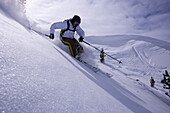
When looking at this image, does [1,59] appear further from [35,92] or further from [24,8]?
[24,8]

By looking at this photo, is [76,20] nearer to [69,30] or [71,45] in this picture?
[69,30]

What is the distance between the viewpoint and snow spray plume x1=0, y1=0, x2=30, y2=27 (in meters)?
3.79

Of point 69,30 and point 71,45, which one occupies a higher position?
point 69,30

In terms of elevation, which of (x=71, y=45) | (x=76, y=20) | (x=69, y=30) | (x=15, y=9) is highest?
(x=15, y=9)

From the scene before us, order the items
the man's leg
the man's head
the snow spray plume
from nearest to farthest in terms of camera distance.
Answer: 1. the snow spray plume
2. the man's head
3. the man's leg

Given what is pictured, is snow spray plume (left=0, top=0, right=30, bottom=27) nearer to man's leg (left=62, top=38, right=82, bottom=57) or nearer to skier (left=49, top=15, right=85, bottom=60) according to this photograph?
skier (left=49, top=15, right=85, bottom=60)

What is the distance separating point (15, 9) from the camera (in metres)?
4.24

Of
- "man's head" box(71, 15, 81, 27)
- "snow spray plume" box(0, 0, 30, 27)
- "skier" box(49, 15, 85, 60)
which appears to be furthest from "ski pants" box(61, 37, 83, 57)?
"snow spray plume" box(0, 0, 30, 27)

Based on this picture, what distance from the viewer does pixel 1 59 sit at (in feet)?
2.48

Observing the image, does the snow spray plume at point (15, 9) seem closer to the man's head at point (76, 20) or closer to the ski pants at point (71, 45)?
the ski pants at point (71, 45)

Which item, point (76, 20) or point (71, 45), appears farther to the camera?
point (71, 45)

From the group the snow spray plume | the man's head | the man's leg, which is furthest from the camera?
the man's leg

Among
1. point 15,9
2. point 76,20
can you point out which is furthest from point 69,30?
point 15,9

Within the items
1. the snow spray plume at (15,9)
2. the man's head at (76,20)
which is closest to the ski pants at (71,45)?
the man's head at (76,20)
